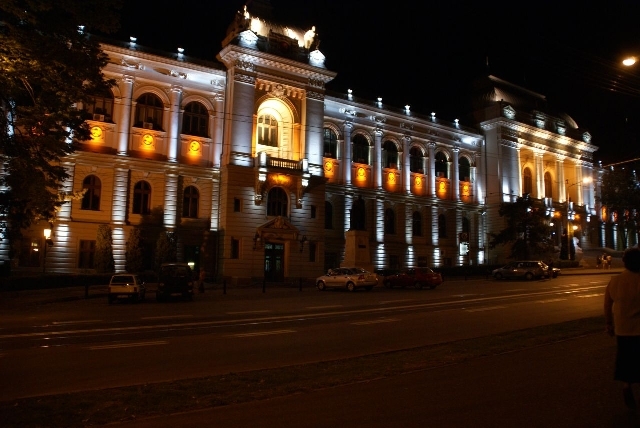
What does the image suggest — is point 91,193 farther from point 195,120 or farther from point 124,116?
point 195,120

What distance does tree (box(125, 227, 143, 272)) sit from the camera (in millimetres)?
35438

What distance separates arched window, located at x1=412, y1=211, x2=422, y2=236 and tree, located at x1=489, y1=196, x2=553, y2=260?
7319mm

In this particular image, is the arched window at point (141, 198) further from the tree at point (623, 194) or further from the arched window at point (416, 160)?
the tree at point (623, 194)

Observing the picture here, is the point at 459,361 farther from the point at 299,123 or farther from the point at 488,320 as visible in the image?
the point at 299,123

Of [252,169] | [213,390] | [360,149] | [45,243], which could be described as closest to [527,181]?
[360,149]

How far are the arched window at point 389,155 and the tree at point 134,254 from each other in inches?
1004

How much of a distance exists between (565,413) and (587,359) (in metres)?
3.51

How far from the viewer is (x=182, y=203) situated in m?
39.9

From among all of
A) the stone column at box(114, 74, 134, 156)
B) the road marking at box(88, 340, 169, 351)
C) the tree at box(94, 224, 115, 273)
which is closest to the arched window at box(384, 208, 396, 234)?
the stone column at box(114, 74, 134, 156)

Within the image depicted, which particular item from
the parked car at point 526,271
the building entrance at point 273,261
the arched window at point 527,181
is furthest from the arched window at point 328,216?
the arched window at point 527,181

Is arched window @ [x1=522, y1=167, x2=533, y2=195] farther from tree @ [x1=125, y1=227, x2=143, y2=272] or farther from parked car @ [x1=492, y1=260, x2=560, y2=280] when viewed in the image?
tree @ [x1=125, y1=227, x2=143, y2=272]

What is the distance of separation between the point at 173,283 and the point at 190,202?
1493cm

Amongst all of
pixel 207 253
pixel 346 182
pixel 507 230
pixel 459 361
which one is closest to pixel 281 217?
pixel 207 253

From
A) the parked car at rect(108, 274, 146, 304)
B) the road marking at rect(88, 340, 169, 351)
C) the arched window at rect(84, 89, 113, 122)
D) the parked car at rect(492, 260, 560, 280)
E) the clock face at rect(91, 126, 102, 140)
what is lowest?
the road marking at rect(88, 340, 169, 351)
